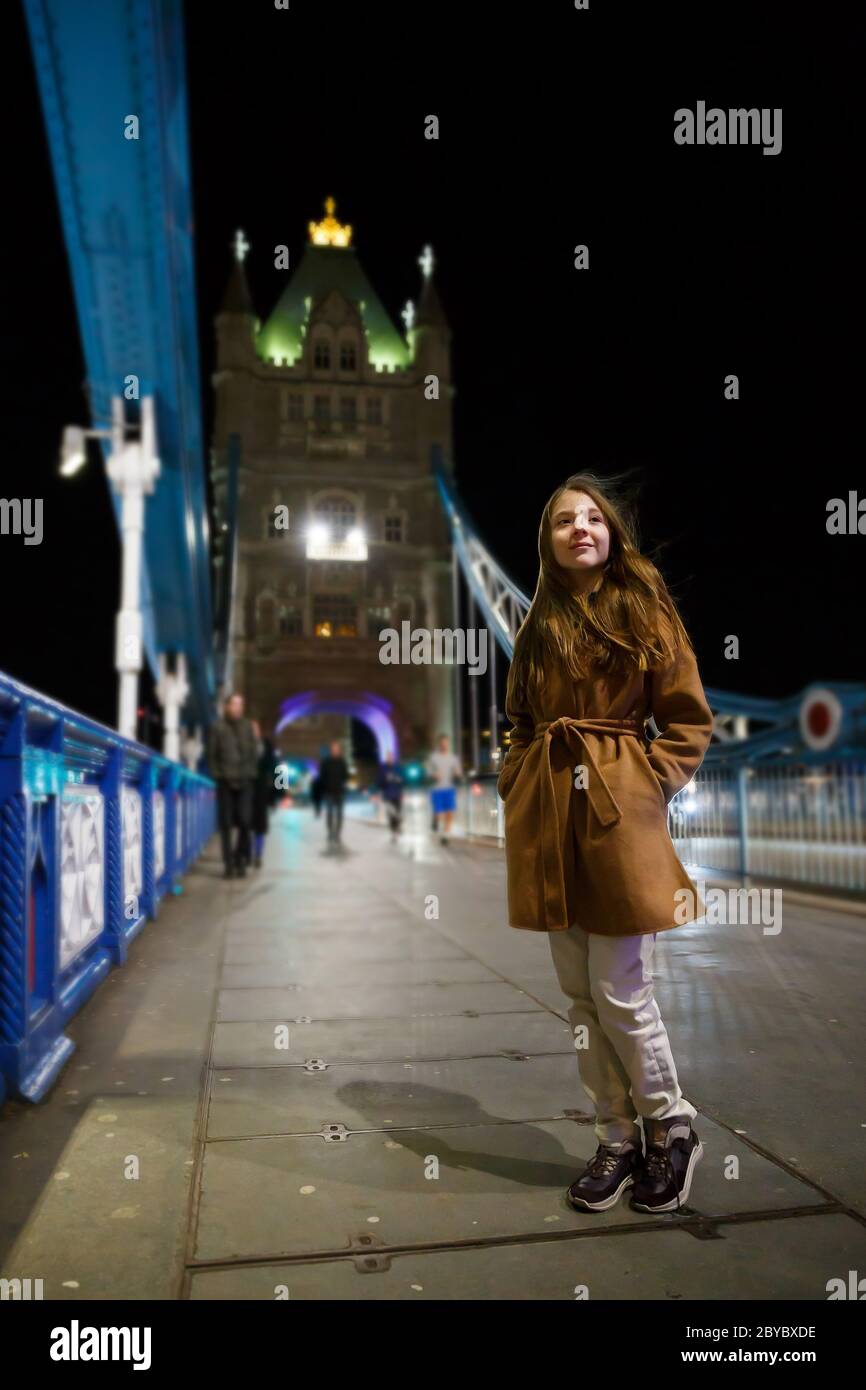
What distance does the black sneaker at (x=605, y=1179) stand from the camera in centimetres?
177

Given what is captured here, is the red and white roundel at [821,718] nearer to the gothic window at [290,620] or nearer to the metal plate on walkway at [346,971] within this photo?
the metal plate on walkway at [346,971]

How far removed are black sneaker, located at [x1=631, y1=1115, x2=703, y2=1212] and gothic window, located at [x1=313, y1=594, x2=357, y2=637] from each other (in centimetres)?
4166

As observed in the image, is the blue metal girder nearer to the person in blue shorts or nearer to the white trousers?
the person in blue shorts

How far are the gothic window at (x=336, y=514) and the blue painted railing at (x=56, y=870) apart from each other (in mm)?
40081

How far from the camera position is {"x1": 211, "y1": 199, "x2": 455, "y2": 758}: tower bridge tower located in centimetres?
4200

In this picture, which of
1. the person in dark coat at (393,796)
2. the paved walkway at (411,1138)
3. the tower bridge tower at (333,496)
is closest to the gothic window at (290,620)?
the tower bridge tower at (333,496)

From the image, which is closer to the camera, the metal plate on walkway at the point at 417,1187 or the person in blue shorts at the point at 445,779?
the metal plate on walkway at the point at 417,1187

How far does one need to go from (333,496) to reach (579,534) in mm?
43560

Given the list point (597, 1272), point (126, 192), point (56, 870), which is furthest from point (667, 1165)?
point (126, 192)

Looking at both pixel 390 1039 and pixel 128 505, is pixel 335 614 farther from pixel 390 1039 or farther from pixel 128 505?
pixel 390 1039
